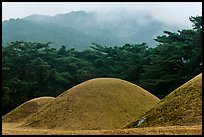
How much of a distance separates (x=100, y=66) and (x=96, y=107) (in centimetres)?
3668

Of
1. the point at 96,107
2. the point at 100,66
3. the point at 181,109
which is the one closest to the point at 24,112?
the point at 96,107

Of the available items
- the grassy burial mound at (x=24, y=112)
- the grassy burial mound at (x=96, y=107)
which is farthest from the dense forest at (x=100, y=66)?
the grassy burial mound at (x=96, y=107)

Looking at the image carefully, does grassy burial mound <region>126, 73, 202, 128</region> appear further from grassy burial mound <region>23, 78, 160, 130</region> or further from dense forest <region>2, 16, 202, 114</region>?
dense forest <region>2, 16, 202, 114</region>

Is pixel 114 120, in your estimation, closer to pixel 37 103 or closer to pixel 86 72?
pixel 37 103

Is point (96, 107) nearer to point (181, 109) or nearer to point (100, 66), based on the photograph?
point (181, 109)

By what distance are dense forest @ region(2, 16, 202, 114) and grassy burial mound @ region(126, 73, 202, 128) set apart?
25950 mm

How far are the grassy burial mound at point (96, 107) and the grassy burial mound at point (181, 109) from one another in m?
4.80

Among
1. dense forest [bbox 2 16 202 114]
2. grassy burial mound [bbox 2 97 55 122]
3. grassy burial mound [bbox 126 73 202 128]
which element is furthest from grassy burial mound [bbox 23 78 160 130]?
dense forest [bbox 2 16 202 114]

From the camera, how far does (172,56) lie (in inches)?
2224

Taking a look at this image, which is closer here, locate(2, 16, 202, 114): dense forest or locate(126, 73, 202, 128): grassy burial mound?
locate(126, 73, 202, 128): grassy burial mound

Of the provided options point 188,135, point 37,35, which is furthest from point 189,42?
point 37,35

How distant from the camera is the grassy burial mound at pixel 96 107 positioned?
3119cm

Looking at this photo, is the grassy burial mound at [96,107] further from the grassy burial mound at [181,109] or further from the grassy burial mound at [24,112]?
the grassy burial mound at [24,112]

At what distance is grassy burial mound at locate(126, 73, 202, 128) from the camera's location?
79.1 feet
